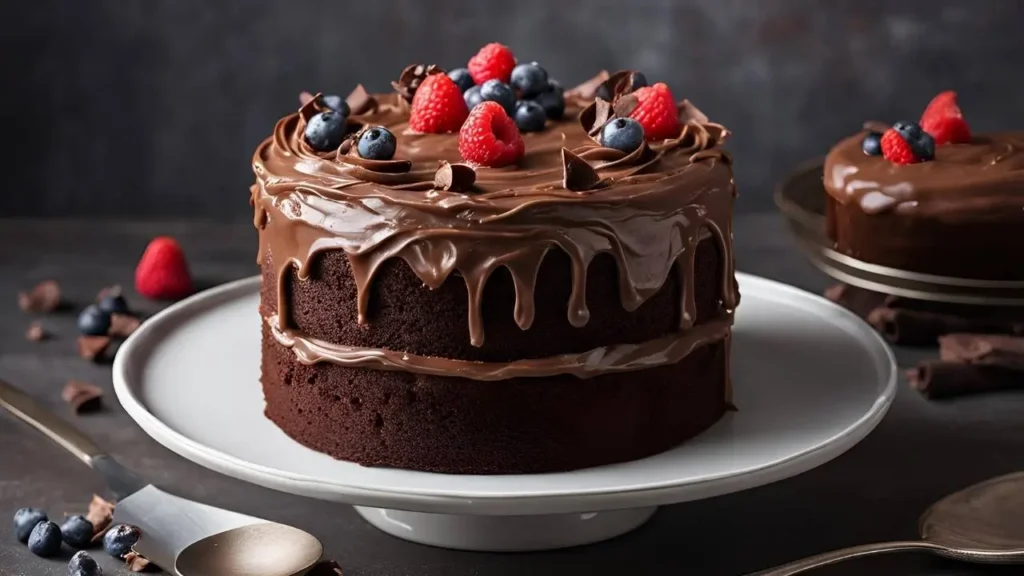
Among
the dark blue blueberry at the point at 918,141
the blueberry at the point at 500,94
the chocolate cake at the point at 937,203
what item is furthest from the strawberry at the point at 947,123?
the blueberry at the point at 500,94

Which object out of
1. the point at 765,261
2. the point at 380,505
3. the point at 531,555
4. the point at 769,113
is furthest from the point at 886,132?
the point at 380,505

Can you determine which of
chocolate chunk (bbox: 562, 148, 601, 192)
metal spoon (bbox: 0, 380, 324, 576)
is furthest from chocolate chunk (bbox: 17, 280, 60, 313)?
chocolate chunk (bbox: 562, 148, 601, 192)

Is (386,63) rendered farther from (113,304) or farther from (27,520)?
(27,520)

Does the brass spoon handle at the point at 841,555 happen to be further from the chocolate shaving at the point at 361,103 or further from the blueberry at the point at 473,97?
the chocolate shaving at the point at 361,103

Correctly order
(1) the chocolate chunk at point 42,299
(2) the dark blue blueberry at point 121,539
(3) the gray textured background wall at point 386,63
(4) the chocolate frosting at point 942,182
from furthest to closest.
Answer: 1. (3) the gray textured background wall at point 386,63
2. (1) the chocolate chunk at point 42,299
3. (4) the chocolate frosting at point 942,182
4. (2) the dark blue blueberry at point 121,539

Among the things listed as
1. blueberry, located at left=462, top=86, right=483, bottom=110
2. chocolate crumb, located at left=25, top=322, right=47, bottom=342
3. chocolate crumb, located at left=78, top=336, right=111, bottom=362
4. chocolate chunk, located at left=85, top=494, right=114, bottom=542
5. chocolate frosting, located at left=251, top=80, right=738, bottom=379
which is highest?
blueberry, located at left=462, top=86, right=483, bottom=110

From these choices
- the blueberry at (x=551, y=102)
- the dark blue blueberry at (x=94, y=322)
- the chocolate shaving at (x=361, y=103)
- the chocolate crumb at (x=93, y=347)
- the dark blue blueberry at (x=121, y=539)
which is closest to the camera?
the dark blue blueberry at (x=121, y=539)

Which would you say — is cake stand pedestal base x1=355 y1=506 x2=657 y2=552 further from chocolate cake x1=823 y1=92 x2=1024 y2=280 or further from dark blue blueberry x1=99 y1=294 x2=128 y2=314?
dark blue blueberry x1=99 y1=294 x2=128 y2=314
